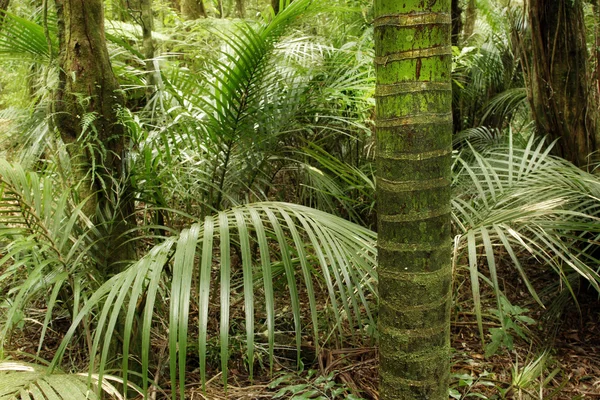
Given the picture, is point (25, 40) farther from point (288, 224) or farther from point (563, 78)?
point (563, 78)

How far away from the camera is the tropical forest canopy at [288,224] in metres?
0.97

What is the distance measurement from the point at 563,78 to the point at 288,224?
1787 mm

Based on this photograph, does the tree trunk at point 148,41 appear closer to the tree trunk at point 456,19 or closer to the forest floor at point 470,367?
the forest floor at point 470,367

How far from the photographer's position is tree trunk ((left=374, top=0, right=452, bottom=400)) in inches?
36.2

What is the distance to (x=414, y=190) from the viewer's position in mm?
946

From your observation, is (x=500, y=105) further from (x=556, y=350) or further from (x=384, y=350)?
(x=384, y=350)

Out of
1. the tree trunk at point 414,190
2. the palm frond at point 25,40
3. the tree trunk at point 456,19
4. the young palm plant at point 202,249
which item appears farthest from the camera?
the tree trunk at point 456,19

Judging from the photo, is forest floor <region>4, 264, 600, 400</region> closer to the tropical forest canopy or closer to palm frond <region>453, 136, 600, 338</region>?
the tropical forest canopy

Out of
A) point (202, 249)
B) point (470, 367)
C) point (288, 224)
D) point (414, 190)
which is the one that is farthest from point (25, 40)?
point (470, 367)

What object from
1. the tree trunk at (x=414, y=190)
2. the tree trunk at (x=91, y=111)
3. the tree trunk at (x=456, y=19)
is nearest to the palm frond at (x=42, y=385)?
the tree trunk at (x=91, y=111)

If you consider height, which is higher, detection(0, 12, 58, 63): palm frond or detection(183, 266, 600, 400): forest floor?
detection(0, 12, 58, 63): palm frond

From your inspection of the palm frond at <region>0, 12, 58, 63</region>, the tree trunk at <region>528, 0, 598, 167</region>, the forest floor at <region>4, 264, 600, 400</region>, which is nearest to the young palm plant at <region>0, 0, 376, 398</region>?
the forest floor at <region>4, 264, 600, 400</region>

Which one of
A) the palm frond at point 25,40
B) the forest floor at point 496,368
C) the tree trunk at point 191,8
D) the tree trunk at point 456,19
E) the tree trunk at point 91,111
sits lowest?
the forest floor at point 496,368

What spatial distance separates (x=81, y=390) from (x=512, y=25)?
2546 millimetres
